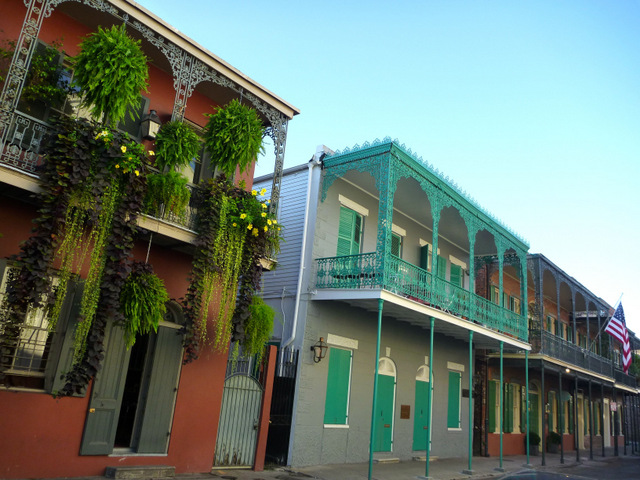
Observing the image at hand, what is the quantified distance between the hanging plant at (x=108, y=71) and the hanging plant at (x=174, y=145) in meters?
1.05

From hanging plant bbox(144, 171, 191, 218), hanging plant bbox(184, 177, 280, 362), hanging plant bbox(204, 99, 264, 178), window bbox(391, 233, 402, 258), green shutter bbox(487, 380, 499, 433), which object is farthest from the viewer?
green shutter bbox(487, 380, 499, 433)

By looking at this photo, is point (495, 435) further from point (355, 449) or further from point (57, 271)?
point (57, 271)

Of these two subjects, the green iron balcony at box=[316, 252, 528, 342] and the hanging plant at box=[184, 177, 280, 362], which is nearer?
the hanging plant at box=[184, 177, 280, 362]

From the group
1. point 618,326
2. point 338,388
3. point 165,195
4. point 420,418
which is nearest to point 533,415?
point 618,326

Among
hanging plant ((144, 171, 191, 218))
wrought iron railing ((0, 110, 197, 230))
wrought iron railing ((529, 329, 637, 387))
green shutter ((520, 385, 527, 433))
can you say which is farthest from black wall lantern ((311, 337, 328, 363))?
green shutter ((520, 385, 527, 433))

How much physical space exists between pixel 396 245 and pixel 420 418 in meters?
4.74

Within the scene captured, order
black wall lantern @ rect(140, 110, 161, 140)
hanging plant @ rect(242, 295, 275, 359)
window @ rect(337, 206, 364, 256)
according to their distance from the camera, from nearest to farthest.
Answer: black wall lantern @ rect(140, 110, 161, 140) → hanging plant @ rect(242, 295, 275, 359) → window @ rect(337, 206, 364, 256)

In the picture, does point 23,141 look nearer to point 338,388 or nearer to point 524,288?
point 338,388

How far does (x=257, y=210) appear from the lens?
880cm

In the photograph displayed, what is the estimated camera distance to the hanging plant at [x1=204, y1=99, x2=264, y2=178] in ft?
28.0

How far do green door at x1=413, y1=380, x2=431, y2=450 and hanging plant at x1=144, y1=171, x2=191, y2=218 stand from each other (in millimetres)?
9364

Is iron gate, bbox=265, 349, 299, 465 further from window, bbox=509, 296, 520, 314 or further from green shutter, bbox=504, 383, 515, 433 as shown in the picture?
window, bbox=509, 296, 520, 314

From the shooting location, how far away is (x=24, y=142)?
7020mm

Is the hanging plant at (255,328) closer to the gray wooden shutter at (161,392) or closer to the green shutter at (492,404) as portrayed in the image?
the gray wooden shutter at (161,392)
